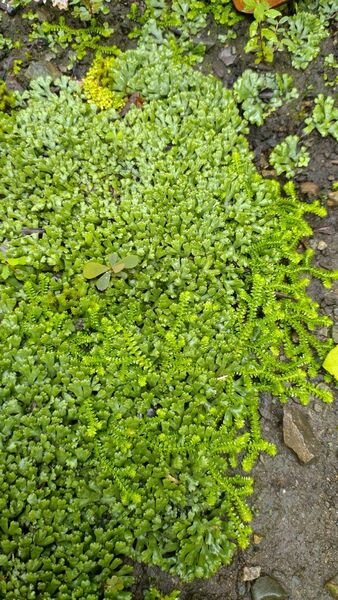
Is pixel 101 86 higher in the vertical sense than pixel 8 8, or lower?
lower

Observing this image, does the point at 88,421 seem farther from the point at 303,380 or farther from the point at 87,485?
the point at 303,380

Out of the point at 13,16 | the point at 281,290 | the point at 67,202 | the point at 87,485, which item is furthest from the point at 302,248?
the point at 13,16

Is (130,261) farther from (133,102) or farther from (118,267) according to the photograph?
(133,102)

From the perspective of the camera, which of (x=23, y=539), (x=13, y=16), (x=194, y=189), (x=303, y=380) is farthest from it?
(x=13, y=16)

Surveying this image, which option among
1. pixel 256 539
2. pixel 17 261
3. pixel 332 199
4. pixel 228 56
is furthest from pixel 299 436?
pixel 228 56

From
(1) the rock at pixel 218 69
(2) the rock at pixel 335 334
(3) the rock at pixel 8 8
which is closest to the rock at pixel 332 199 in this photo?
(2) the rock at pixel 335 334

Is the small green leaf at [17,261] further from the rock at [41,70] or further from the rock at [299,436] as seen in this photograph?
the rock at [299,436]
